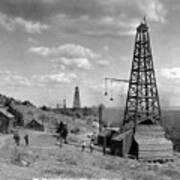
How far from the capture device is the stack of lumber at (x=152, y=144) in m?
36.1

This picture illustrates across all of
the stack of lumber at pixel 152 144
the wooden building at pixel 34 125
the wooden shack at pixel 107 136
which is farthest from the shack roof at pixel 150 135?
the wooden building at pixel 34 125

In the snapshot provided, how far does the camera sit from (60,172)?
1808 centimetres

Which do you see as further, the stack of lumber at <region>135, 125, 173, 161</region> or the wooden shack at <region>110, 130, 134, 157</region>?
the wooden shack at <region>110, 130, 134, 157</region>

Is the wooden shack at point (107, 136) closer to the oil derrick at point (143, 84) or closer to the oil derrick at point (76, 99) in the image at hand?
the oil derrick at point (143, 84)

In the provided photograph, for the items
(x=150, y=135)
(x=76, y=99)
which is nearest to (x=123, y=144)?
(x=150, y=135)

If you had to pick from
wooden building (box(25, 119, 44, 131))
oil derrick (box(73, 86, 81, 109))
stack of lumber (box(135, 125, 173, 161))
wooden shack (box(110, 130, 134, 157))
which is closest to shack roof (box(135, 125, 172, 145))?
stack of lumber (box(135, 125, 173, 161))

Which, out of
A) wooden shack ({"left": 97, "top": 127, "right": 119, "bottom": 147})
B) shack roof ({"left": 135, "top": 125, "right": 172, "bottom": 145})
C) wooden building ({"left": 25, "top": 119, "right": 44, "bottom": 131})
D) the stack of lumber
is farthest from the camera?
wooden building ({"left": 25, "top": 119, "right": 44, "bottom": 131})

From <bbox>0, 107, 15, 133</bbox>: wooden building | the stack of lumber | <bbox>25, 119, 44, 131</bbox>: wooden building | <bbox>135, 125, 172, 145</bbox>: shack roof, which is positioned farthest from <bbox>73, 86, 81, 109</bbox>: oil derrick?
the stack of lumber

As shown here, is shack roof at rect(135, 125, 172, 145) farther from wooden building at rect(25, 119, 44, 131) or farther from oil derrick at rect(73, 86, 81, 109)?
oil derrick at rect(73, 86, 81, 109)

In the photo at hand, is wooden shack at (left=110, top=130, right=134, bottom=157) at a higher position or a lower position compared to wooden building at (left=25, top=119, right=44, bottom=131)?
lower

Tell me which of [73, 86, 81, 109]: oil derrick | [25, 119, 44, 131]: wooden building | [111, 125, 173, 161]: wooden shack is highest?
[73, 86, 81, 109]: oil derrick

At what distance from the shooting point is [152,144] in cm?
3672

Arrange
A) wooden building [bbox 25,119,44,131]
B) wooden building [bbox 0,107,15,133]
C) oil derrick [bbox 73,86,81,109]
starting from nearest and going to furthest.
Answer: wooden building [bbox 0,107,15,133] → wooden building [bbox 25,119,44,131] → oil derrick [bbox 73,86,81,109]

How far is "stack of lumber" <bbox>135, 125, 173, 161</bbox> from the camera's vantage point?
36.1 m
